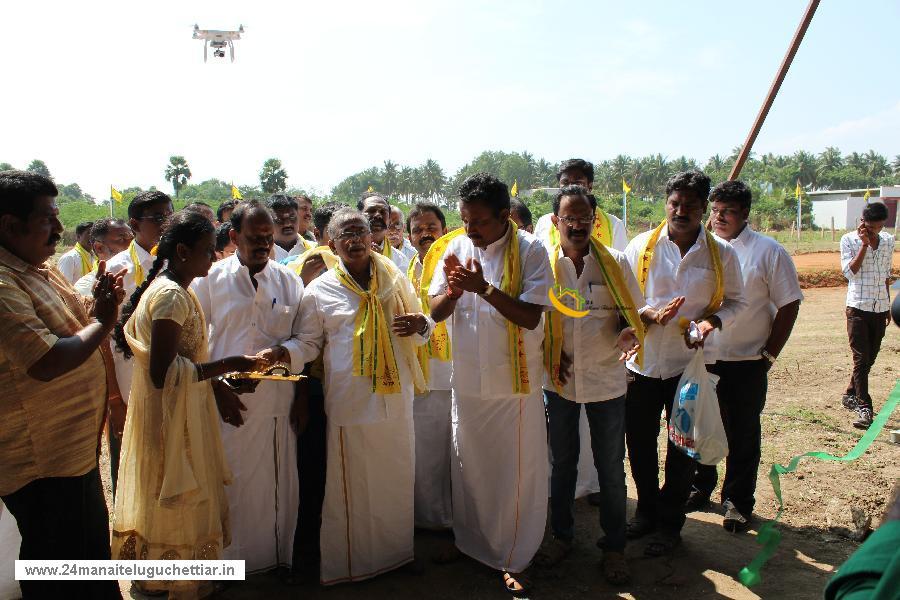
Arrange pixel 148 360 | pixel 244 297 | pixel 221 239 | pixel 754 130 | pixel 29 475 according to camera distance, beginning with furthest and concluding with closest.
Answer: pixel 754 130, pixel 221 239, pixel 244 297, pixel 148 360, pixel 29 475

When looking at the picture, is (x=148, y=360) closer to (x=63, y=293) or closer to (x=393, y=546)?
(x=63, y=293)

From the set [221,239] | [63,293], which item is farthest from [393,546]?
[221,239]

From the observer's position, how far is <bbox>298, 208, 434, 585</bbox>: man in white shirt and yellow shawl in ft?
11.6

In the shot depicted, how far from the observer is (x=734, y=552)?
397 centimetres

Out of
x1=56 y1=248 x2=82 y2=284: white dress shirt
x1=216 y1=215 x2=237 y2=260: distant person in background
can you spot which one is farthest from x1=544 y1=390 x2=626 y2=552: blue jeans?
x1=56 y1=248 x2=82 y2=284: white dress shirt

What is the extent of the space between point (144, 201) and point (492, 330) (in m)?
2.63

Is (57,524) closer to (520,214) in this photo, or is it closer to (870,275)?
(520,214)

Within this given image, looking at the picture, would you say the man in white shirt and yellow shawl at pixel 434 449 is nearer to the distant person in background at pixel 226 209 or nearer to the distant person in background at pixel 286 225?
the distant person in background at pixel 286 225

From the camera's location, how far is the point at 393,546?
3.76 metres

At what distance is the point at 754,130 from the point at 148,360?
459 centimetres

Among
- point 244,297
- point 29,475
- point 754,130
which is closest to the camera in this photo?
point 29,475

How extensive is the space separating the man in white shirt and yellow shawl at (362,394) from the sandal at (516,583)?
0.65 metres

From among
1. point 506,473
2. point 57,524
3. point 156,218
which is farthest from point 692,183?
point 57,524

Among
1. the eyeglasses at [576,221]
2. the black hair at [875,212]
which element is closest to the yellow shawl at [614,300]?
the eyeglasses at [576,221]
